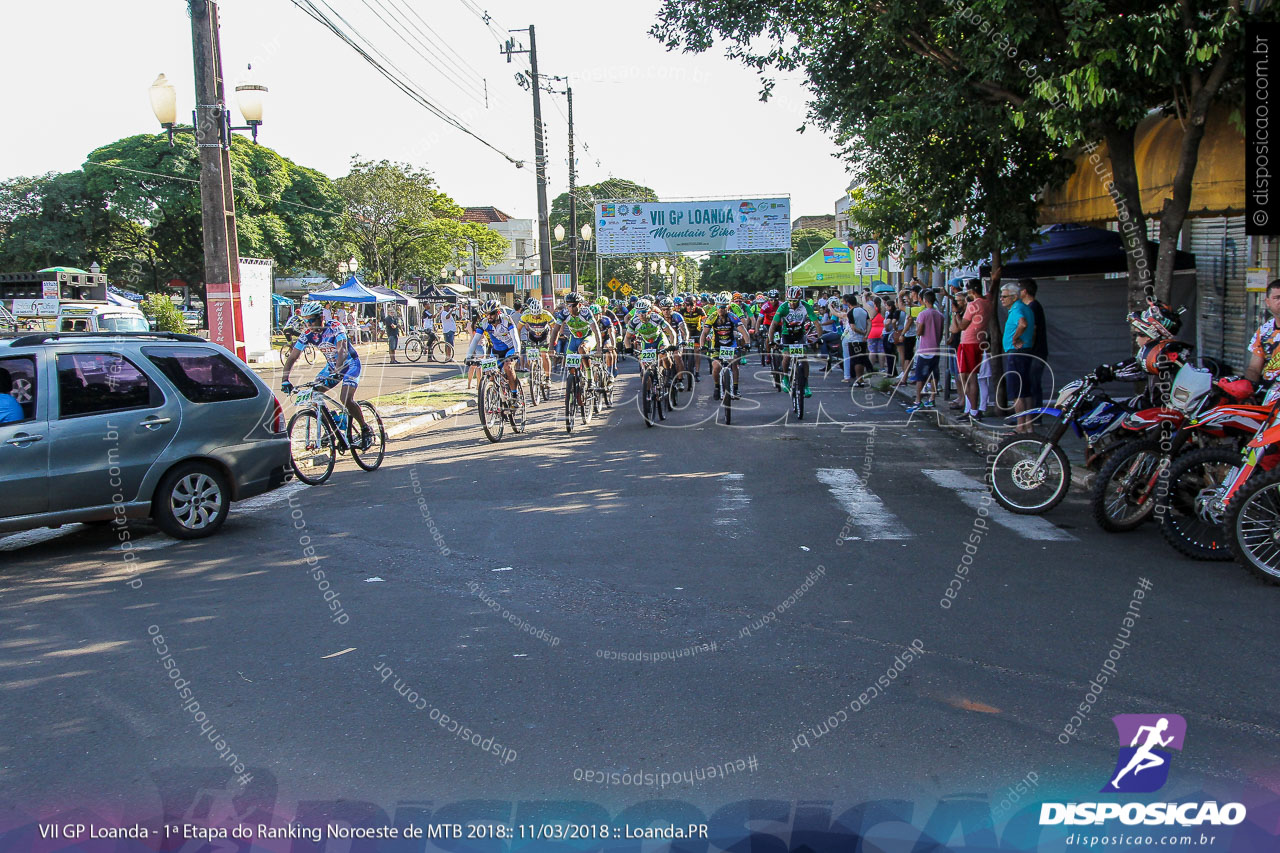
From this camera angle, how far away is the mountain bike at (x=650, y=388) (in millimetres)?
15406

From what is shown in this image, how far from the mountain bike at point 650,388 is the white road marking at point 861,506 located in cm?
466

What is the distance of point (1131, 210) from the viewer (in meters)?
10.8

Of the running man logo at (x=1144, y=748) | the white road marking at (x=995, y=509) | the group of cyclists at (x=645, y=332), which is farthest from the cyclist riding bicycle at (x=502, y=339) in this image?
the running man logo at (x=1144, y=748)

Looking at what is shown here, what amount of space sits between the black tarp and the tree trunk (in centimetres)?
308

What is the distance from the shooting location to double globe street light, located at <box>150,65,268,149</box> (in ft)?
42.4

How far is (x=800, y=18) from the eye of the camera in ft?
41.9

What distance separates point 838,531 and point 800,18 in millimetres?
7706

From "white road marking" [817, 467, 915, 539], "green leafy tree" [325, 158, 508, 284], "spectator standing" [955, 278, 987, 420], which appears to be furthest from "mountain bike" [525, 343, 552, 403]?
"green leafy tree" [325, 158, 508, 284]

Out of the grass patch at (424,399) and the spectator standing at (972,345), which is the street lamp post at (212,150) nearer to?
the grass patch at (424,399)

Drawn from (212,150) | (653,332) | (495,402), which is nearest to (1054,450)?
(495,402)

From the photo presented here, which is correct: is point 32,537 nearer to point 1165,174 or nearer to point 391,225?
point 1165,174

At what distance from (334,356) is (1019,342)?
358 inches

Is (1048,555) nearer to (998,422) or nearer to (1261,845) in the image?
(1261,845)

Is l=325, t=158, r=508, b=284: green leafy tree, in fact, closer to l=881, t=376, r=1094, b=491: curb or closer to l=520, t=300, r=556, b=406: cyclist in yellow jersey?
l=520, t=300, r=556, b=406: cyclist in yellow jersey
